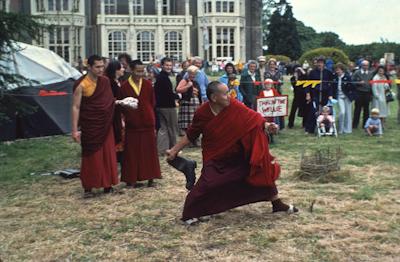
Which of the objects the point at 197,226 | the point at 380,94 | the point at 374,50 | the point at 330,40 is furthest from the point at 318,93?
the point at 330,40

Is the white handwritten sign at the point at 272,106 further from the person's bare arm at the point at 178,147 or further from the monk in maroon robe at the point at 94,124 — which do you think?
the person's bare arm at the point at 178,147

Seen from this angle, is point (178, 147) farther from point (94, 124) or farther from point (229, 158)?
point (94, 124)

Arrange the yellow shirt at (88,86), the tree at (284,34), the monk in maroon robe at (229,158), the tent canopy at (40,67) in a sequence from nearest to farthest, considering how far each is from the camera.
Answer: the monk in maroon robe at (229,158) → the yellow shirt at (88,86) → the tent canopy at (40,67) → the tree at (284,34)

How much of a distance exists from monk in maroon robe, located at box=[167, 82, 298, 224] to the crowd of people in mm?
10

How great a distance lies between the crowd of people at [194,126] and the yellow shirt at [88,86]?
0.01 metres

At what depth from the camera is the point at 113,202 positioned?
6.97 m

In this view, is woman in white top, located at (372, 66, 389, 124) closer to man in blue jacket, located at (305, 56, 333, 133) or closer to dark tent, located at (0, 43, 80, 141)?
man in blue jacket, located at (305, 56, 333, 133)

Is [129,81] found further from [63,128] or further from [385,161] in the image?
[63,128]

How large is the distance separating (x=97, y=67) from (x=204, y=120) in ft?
6.25

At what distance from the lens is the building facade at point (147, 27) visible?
46.0 metres

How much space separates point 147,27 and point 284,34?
16.6m

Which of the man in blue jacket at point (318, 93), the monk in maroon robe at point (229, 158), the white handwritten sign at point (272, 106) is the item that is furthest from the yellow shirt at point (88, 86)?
the man in blue jacket at point (318, 93)

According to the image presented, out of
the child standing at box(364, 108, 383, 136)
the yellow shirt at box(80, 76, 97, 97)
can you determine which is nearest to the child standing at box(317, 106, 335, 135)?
the child standing at box(364, 108, 383, 136)

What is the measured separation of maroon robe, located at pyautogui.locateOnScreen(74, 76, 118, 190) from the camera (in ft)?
23.2
